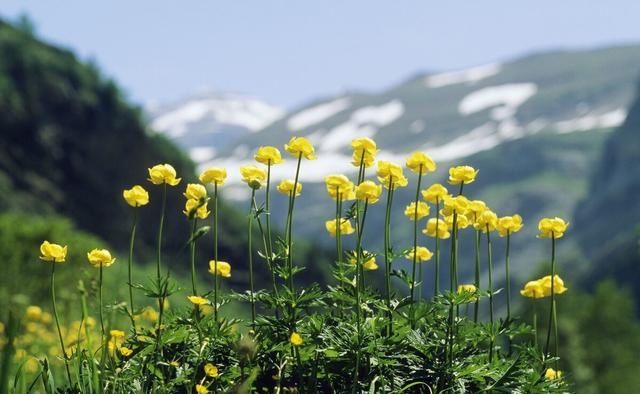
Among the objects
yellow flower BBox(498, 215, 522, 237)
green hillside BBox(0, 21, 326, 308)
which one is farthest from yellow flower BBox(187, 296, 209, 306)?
green hillside BBox(0, 21, 326, 308)

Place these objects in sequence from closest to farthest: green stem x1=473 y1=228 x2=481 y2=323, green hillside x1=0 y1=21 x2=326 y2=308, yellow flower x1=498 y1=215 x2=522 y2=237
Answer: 1. green stem x1=473 y1=228 x2=481 y2=323
2. yellow flower x1=498 y1=215 x2=522 y2=237
3. green hillside x1=0 y1=21 x2=326 y2=308

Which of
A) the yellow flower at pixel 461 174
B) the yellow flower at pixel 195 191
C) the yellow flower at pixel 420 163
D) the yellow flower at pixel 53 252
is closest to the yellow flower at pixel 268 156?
the yellow flower at pixel 195 191

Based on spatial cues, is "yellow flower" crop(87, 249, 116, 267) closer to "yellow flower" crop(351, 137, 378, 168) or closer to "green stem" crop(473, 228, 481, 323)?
"yellow flower" crop(351, 137, 378, 168)

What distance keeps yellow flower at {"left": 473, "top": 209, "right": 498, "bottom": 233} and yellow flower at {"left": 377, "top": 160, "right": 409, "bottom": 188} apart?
46 centimetres

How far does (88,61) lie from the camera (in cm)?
6512

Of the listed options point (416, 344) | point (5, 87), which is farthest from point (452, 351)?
point (5, 87)

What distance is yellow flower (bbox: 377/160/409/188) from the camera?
3744 millimetres

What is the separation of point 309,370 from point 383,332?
327mm

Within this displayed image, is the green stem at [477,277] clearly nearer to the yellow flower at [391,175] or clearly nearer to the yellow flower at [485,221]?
the yellow flower at [485,221]

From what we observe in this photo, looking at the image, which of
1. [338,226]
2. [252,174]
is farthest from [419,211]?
[252,174]

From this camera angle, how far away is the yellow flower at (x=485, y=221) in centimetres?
400

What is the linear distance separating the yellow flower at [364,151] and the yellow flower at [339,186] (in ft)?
0.35

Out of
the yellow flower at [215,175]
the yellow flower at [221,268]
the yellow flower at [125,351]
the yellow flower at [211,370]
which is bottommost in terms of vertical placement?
the yellow flower at [211,370]

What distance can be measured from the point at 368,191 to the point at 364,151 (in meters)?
0.25
